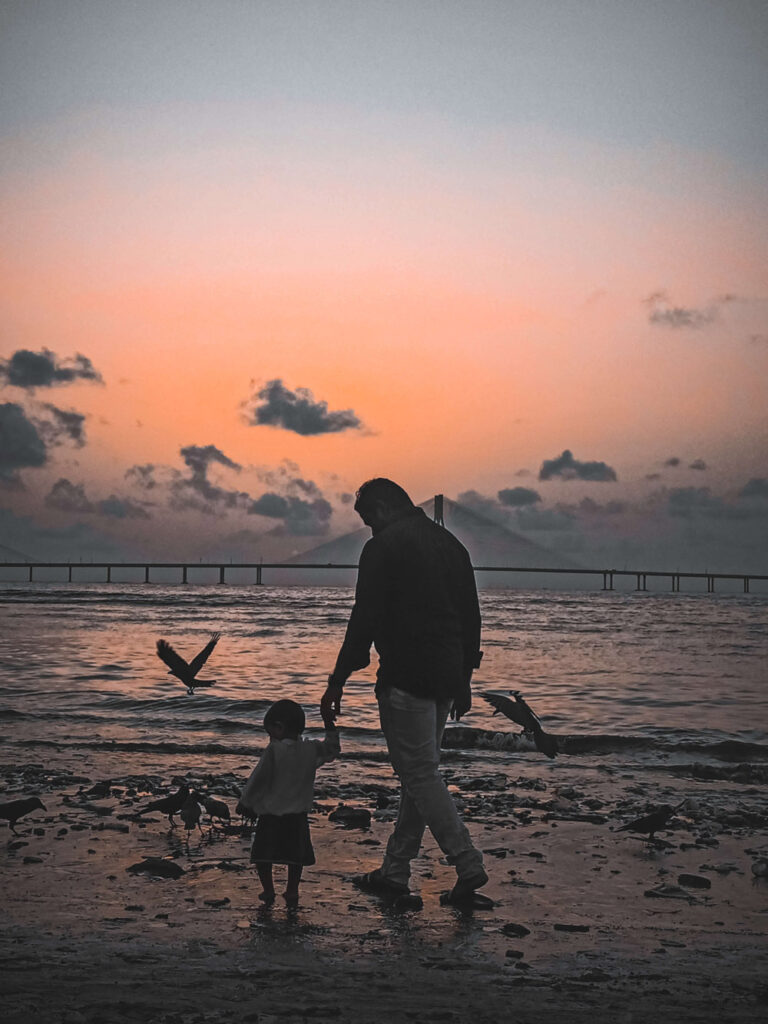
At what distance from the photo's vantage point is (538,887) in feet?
14.7

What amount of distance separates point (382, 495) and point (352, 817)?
2.27 metres

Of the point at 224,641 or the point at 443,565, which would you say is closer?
the point at 443,565

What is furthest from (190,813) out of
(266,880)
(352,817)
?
(266,880)

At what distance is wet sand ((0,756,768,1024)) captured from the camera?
3041mm

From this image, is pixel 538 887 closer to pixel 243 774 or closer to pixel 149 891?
pixel 149 891

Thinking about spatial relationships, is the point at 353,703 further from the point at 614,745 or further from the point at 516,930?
the point at 516,930

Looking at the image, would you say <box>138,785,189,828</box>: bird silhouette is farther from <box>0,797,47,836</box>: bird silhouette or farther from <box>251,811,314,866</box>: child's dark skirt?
<box>251,811,314,866</box>: child's dark skirt

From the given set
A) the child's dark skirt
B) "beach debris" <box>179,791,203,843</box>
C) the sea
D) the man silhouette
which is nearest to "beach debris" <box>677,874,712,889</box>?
the man silhouette

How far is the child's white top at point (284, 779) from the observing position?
424 cm

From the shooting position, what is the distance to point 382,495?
4559 millimetres

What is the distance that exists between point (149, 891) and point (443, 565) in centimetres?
204

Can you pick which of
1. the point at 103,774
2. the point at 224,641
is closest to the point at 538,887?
the point at 103,774

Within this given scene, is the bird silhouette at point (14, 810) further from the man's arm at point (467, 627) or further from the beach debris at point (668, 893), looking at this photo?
the beach debris at point (668, 893)

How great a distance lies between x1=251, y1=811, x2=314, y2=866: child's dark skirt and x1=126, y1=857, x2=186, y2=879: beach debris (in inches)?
23.2
